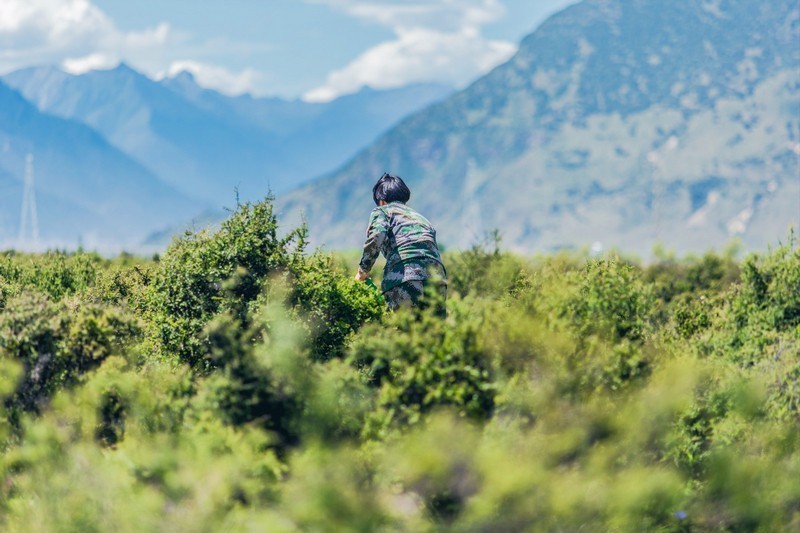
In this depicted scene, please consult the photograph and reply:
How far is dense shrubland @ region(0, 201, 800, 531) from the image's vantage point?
757 centimetres

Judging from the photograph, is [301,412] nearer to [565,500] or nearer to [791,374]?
[565,500]

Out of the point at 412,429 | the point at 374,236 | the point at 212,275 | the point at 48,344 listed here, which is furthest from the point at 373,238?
the point at 412,429

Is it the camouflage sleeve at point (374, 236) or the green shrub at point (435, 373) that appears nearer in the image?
the green shrub at point (435, 373)

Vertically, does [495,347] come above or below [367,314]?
below

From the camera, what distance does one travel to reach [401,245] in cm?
1276

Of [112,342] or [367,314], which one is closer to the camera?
[112,342]

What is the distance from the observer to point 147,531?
7344 millimetres

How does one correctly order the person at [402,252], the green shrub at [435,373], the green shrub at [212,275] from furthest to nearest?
the person at [402,252]
the green shrub at [212,275]
the green shrub at [435,373]

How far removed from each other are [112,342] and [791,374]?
755 centimetres

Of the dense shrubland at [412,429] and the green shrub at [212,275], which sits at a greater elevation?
the green shrub at [212,275]

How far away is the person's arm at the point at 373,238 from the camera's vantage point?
12633 millimetres

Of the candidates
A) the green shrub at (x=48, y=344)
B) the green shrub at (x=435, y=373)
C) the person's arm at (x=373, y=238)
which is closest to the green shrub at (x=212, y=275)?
the person's arm at (x=373, y=238)

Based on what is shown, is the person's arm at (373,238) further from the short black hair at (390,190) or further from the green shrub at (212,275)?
the green shrub at (212,275)

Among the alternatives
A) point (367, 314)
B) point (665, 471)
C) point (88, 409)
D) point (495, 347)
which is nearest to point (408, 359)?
point (495, 347)
